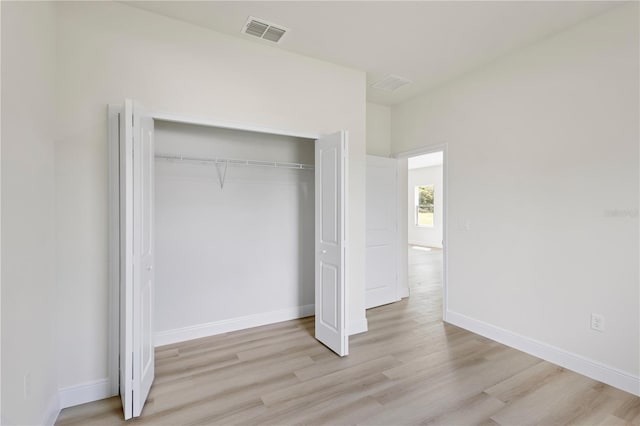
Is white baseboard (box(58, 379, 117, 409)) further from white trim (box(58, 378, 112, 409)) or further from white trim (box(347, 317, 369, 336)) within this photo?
white trim (box(347, 317, 369, 336))

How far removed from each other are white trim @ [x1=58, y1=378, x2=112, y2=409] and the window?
1070cm

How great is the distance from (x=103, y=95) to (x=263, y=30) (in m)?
1.46

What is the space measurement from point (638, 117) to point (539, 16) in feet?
3.71

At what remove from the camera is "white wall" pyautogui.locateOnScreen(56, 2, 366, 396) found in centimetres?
223

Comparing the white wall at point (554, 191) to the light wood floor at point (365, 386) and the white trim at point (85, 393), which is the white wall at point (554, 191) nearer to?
the light wood floor at point (365, 386)

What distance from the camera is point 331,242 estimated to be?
3.07 meters

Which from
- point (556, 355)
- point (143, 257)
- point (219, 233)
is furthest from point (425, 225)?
point (143, 257)

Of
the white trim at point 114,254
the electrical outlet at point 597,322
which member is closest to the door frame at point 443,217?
the electrical outlet at point 597,322

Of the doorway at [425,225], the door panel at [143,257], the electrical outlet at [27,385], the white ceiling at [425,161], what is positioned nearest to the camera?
the electrical outlet at [27,385]

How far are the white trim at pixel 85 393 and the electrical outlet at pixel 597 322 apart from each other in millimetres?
3989

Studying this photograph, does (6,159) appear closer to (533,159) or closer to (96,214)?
(96,214)

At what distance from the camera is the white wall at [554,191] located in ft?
7.92

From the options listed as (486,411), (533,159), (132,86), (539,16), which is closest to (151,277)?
(132,86)

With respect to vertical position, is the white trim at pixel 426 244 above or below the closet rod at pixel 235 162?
below
